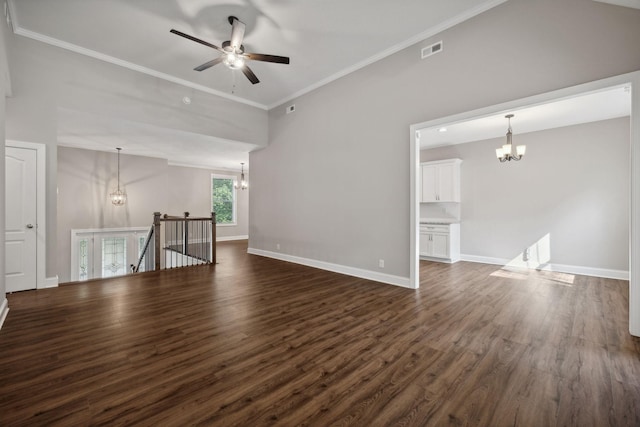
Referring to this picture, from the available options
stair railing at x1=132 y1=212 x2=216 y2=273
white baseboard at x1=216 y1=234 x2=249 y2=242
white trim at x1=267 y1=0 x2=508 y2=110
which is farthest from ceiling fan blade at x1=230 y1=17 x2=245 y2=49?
white baseboard at x1=216 y1=234 x2=249 y2=242

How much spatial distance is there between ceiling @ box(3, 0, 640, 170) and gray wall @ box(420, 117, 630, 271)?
0.50m

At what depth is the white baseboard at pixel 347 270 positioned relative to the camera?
4.45m

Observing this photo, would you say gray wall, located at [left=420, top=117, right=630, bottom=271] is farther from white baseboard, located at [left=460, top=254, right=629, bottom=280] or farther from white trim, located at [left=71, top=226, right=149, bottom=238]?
white trim, located at [left=71, top=226, right=149, bottom=238]

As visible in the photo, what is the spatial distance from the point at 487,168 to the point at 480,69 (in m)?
3.66

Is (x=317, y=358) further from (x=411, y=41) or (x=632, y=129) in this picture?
(x=411, y=41)

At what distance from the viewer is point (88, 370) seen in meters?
2.08

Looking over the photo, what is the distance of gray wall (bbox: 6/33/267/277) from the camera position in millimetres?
4020

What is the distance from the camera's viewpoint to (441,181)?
A: 7.01 meters

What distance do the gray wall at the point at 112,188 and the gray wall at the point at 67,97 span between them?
14.9 ft

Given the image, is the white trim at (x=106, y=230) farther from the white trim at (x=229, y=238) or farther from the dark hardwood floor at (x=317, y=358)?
the dark hardwood floor at (x=317, y=358)

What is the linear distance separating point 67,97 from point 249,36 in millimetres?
3116

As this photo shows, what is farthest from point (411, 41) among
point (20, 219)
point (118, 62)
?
point (20, 219)

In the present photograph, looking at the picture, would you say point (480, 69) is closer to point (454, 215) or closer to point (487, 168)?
point (487, 168)

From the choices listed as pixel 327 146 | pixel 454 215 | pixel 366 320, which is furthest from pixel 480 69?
pixel 454 215
